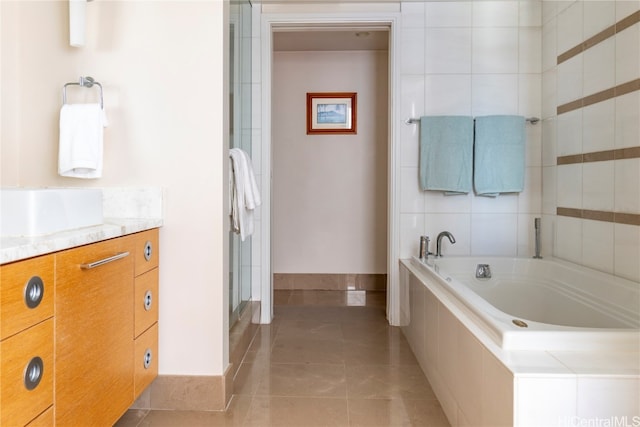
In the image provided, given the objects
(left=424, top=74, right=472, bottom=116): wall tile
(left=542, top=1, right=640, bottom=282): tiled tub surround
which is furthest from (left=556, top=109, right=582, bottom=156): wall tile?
(left=424, top=74, right=472, bottom=116): wall tile

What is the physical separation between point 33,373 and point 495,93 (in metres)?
2.95

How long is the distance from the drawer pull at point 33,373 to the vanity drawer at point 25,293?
95 mm

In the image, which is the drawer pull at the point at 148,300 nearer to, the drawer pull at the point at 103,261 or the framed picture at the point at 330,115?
the drawer pull at the point at 103,261

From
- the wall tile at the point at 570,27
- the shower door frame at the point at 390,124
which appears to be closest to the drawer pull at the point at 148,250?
the shower door frame at the point at 390,124

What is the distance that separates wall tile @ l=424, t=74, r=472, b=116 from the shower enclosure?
1245 millimetres

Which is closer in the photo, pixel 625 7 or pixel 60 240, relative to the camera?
pixel 60 240

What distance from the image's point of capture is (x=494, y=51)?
2.90 metres

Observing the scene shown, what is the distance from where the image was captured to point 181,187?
176cm

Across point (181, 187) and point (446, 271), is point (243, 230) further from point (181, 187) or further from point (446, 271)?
point (446, 271)

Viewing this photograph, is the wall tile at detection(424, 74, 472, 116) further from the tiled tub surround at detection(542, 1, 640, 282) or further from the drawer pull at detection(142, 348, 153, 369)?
the drawer pull at detection(142, 348, 153, 369)

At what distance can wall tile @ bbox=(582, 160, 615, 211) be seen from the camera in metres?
2.15

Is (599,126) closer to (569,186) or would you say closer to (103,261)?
(569,186)

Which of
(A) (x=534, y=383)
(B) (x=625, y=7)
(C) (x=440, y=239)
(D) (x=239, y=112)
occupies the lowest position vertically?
(A) (x=534, y=383)

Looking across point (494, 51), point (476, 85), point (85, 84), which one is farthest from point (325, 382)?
point (494, 51)
